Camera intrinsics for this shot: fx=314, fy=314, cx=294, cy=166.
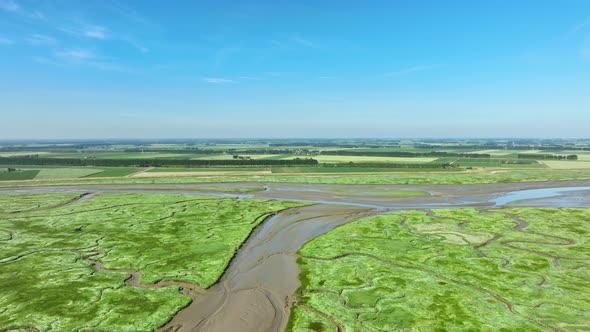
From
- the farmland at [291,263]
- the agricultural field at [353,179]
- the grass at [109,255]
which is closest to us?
the farmland at [291,263]

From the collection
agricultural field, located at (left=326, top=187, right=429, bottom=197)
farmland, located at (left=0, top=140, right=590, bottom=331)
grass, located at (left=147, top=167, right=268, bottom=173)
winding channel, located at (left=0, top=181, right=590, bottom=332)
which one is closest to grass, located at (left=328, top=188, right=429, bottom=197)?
agricultural field, located at (left=326, top=187, right=429, bottom=197)

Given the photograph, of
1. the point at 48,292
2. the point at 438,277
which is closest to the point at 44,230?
the point at 48,292

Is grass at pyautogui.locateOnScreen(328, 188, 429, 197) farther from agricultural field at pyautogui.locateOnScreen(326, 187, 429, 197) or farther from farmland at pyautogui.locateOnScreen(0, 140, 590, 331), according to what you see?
farmland at pyautogui.locateOnScreen(0, 140, 590, 331)

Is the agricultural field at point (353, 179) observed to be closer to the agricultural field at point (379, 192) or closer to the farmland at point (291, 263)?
the agricultural field at point (379, 192)

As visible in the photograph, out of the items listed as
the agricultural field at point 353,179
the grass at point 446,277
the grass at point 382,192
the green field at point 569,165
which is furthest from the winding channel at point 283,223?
the green field at point 569,165

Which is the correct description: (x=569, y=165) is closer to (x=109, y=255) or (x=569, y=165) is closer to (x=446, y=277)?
(x=446, y=277)

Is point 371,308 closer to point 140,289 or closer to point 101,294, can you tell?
point 140,289
